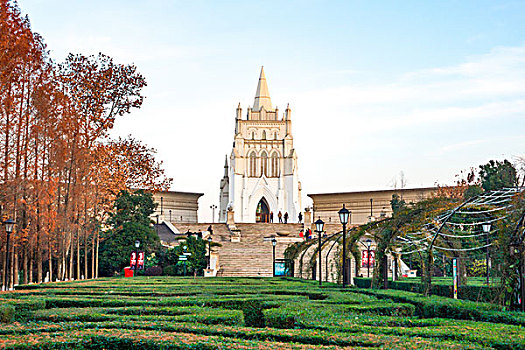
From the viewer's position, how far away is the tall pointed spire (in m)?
81.6

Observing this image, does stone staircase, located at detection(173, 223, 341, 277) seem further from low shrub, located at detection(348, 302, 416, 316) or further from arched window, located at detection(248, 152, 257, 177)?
low shrub, located at detection(348, 302, 416, 316)

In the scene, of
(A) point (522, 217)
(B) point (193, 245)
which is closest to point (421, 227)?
(A) point (522, 217)

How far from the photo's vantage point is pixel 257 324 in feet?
37.6

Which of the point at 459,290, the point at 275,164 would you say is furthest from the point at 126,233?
the point at 275,164

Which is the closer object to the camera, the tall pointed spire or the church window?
the church window

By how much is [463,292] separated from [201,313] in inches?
350

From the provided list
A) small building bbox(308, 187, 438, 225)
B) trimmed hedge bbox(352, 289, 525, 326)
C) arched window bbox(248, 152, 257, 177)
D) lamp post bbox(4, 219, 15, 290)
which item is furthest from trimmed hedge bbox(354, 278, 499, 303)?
arched window bbox(248, 152, 257, 177)

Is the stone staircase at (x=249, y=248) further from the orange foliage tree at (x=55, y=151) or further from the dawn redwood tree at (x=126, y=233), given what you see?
the orange foliage tree at (x=55, y=151)

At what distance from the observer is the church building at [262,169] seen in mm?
75812

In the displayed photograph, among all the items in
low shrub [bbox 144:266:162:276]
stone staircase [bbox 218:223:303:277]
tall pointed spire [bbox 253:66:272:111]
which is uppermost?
tall pointed spire [bbox 253:66:272:111]

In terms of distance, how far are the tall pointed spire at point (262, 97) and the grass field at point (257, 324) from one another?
69646 mm

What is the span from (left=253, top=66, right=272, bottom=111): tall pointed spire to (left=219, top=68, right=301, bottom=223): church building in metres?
1.25

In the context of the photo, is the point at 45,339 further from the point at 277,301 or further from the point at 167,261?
the point at 167,261

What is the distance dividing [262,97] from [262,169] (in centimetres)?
1065
